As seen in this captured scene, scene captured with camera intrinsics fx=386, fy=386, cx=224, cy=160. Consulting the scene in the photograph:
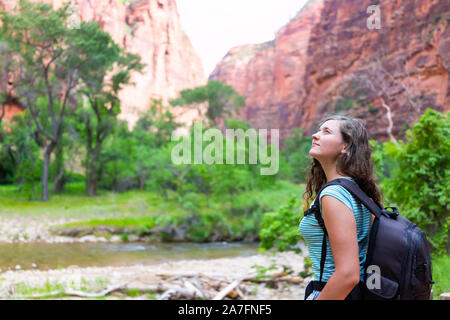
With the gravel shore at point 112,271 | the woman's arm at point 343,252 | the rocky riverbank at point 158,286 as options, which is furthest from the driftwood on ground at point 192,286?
the woman's arm at point 343,252

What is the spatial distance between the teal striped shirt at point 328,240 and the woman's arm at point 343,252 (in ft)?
0.19

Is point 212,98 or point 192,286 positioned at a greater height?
point 212,98

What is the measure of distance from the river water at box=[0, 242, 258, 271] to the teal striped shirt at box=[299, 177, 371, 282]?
11.6 m

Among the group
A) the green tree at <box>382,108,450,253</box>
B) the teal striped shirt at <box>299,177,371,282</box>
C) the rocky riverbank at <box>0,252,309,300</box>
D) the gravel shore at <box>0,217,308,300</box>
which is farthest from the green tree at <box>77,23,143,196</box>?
the teal striped shirt at <box>299,177,371,282</box>

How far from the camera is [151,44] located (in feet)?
211

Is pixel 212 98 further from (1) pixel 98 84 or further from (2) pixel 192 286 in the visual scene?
(2) pixel 192 286

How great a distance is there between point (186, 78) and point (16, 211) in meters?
54.3

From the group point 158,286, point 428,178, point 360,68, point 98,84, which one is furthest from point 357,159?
point 360,68

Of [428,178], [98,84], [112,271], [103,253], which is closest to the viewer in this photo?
[428,178]

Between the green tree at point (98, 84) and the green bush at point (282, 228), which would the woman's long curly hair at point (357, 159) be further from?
the green tree at point (98, 84)

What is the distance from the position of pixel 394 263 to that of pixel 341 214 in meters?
0.26

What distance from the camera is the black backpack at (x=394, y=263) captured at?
132 cm

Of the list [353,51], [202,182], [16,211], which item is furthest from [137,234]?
[353,51]
